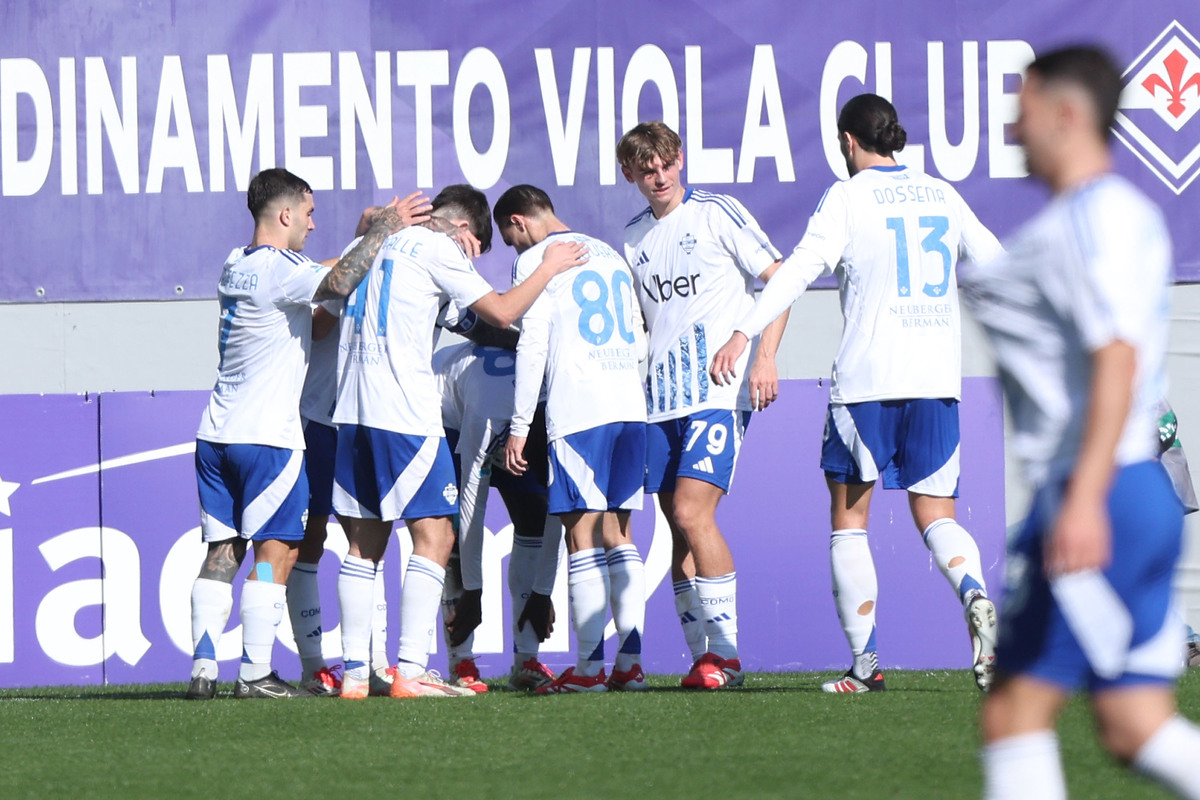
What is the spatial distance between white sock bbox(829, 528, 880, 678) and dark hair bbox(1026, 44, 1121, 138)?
3.03m

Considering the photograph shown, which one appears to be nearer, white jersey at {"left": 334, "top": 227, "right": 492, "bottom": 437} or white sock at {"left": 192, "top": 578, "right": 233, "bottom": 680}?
white jersey at {"left": 334, "top": 227, "right": 492, "bottom": 437}

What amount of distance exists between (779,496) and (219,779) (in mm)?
4039

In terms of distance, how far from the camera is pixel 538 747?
4.42m

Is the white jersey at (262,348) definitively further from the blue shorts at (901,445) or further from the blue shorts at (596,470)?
the blue shorts at (901,445)

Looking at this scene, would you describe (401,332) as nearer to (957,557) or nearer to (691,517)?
(691,517)

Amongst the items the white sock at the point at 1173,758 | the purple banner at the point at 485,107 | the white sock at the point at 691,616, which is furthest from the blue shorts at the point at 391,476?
the white sock at the point at 1173,758

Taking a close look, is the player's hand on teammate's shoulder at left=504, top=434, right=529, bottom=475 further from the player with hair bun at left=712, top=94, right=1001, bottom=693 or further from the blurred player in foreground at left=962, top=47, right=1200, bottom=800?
the blurred player in foreground at left=962, top=47, right=1200, bottom=800

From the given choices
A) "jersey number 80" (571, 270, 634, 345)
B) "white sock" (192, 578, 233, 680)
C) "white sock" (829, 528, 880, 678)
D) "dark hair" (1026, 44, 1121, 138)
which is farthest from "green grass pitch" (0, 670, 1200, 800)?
"dark hair" (1026, 44, 1121, 138)

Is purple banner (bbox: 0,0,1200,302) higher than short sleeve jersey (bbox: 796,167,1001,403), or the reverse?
purple banner (bbox: 0,0,1200,302)

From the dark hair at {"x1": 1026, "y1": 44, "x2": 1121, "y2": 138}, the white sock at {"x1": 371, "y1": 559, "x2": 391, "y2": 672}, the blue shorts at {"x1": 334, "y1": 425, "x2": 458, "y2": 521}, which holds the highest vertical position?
the dark hair at {"x1": 1026, "y1": 44, "x2": 1121, "y2": 138}

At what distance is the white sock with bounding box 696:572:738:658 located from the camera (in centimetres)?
590

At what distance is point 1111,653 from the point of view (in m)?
2.43

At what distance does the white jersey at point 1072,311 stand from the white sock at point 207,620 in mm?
4003

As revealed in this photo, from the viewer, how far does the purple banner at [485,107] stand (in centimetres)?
796
